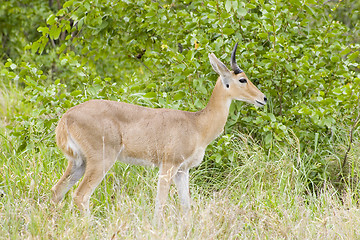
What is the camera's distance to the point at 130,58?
8.43 meters

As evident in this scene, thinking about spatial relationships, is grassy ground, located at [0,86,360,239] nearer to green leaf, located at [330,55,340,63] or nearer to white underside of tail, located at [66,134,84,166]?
white underside of tail, located at [66,134,84,166]

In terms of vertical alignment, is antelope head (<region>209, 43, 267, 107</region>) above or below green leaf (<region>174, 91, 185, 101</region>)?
above

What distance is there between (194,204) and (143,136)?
0.91 metres

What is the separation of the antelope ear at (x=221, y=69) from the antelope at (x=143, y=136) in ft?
0.03

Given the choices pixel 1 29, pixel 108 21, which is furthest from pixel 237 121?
pixel 1 29

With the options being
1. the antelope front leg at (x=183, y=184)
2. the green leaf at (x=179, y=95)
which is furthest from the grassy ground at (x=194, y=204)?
the green leaf at (x=179, y=95)

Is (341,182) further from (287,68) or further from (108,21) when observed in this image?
(108,21)

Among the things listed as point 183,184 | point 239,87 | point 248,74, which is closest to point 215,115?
point 239,87

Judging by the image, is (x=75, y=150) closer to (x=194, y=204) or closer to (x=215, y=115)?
(x=194, y=204)

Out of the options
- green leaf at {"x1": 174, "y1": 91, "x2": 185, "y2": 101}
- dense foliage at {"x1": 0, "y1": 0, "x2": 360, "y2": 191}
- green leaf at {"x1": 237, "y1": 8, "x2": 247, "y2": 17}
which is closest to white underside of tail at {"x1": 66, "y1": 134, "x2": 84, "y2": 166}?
dense foliage at {"x1": 0, "y1": 0, "x2": 360, "y2": 191}

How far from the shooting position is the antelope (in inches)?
218

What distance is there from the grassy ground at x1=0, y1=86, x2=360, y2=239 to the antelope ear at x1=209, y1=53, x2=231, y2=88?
2.77 feet

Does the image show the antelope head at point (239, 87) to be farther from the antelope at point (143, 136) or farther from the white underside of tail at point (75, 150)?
the white underside of tail at point (75, 150)

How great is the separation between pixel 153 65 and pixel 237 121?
5.18ft
